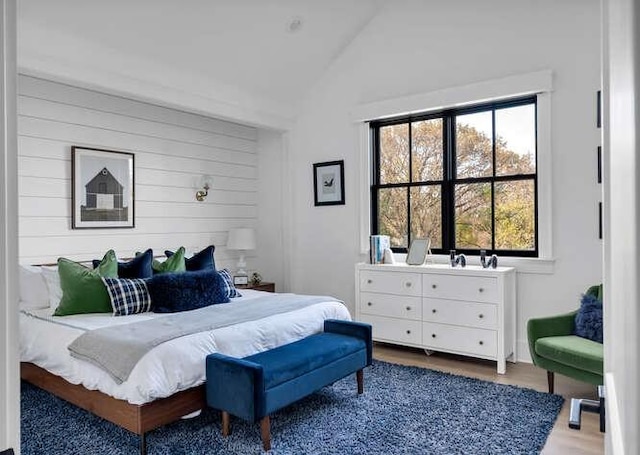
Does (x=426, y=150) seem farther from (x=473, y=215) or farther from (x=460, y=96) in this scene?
(x=473, y=215)

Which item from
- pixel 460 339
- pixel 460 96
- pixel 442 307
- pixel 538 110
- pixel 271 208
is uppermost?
pixel 460 96

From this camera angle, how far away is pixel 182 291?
3.37 metres

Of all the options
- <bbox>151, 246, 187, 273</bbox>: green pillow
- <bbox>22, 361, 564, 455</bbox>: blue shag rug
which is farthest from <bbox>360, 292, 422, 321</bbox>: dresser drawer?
<bbox>151, 246, 187, 273</bbox>: green pillow

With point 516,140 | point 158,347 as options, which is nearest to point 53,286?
point 158,347

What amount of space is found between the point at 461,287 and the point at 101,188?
3265 mm

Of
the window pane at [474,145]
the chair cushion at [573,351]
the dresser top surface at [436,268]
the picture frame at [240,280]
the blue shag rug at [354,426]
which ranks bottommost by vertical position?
the blue shag rug at [354,426]

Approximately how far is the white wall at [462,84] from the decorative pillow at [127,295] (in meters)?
2.23

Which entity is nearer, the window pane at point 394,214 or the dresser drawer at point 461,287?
the dresser drawer at point 461,287

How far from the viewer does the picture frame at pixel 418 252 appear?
14.1ft

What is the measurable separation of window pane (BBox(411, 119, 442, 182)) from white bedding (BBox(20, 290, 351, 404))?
5.96ft

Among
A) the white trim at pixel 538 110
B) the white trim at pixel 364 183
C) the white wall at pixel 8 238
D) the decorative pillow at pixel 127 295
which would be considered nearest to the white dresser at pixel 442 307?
the white trim at pixel 538 110

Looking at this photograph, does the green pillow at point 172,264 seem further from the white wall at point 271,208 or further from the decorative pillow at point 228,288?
the white wall at point 271,208

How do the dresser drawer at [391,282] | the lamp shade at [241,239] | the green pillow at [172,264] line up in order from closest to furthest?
the green pillow at [172,264] → the dresser drawer at [391,282] → the lamp shade at [241,239]

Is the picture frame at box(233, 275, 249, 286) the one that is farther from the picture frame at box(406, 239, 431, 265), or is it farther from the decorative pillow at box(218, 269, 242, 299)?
the picture frame at box(406, 239, 431, 265)
